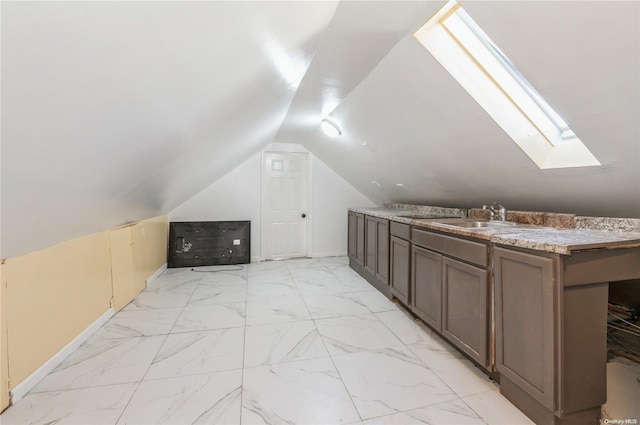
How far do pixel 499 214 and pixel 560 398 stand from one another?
1.52m

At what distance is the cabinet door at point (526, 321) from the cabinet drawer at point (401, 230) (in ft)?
3.41

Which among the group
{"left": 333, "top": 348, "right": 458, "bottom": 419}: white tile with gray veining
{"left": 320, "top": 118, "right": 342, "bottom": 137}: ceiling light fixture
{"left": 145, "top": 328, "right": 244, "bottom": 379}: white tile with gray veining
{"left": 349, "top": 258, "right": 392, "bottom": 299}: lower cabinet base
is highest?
{"left": 320, "top": 118, "right": 342, "bottom": 137}: ceiling light fixture

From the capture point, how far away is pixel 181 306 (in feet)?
9.59

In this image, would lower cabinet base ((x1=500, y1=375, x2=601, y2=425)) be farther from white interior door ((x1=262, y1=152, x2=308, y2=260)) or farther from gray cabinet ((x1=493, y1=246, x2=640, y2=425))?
white interior door ((x1=262, y1=152, x2=308, y2=260))

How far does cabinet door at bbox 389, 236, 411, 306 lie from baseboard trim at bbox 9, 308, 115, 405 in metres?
2.74

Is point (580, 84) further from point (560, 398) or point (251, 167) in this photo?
point (251, 167)

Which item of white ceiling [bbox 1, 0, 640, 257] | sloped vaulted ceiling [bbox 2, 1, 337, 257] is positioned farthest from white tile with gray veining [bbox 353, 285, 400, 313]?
sloped vaulted ceiling [bbox 2, 1, 337, 257]

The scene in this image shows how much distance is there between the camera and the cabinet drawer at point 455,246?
1.77 meters

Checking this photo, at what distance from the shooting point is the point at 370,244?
3.63 meters

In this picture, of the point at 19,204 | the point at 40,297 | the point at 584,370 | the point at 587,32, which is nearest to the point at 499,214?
the point at 584,370

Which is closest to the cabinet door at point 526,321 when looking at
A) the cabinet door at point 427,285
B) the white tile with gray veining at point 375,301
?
the cabinet door at point 427,285

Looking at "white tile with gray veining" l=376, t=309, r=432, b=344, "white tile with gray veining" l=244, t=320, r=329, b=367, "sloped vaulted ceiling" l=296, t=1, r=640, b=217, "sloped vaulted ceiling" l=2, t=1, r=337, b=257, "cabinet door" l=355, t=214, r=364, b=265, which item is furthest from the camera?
"cabinet door" l=355, t=214, r=364, b=265

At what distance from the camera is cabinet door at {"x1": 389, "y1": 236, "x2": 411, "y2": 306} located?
2.67 m

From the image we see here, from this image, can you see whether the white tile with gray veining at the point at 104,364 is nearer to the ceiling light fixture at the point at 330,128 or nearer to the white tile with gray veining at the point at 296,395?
the white tile with gray veining at the point at 296,395
